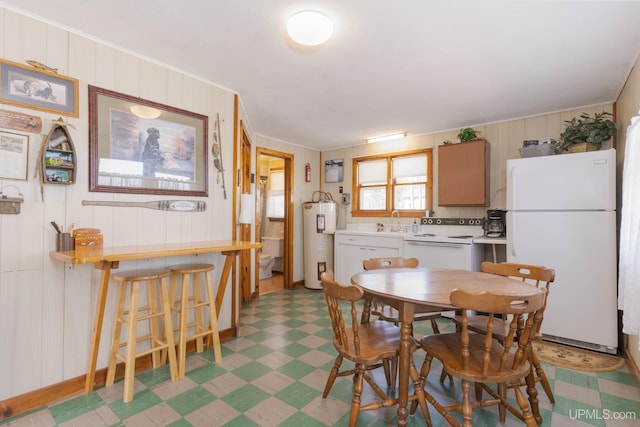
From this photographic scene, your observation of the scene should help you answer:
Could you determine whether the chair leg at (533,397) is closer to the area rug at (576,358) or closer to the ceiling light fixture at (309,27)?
the area rug at (576,358)

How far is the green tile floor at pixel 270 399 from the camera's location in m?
1.81

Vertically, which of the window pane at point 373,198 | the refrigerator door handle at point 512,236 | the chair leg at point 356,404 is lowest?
the chair leg at point 356,404

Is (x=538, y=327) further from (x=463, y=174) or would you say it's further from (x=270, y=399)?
(x=463, y=174)

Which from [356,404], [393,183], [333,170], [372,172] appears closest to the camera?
[356,404]

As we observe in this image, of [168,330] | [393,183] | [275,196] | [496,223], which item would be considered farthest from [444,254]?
[275,196]

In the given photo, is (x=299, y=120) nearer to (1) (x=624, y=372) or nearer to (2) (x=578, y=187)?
(2) (x=578, y=187)

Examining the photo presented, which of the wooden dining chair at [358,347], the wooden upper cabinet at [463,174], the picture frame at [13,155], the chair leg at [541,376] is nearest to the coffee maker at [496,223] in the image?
the wooden upper cabinet at [463,174]

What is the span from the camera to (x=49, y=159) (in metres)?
1.98

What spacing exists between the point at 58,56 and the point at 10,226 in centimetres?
114

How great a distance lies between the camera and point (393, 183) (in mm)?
4875

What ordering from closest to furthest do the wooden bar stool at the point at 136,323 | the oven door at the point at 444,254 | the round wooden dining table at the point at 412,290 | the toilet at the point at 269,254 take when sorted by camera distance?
the round wooden dining table at the point at 412,290 < the wooden bar stool at the point at 136,323 < the oven door at the point at 444,254 < the toilet at the point at 269,254

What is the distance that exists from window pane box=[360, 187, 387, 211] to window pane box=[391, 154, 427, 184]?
0.32 meters

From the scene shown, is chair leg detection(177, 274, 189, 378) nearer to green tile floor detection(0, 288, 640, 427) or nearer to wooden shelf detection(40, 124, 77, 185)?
green tile floor detection(0, 288, 640, 427)

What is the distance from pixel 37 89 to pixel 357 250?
378 centimetres
